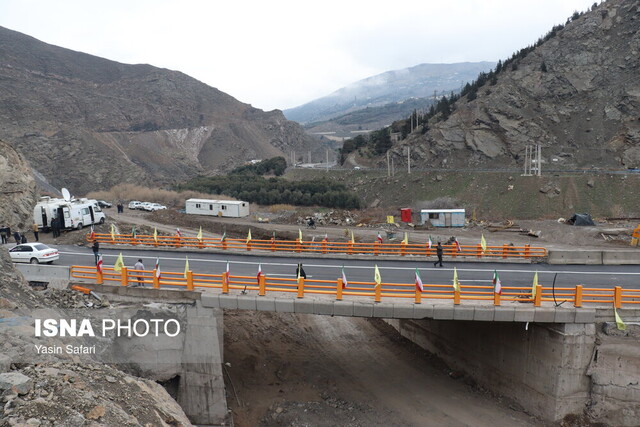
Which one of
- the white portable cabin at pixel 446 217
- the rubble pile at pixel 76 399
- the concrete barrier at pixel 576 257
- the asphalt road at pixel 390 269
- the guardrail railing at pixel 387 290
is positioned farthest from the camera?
the white portable cabin at pixel 446 217

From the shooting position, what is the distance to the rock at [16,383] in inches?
392

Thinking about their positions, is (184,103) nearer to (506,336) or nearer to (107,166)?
(107,166)

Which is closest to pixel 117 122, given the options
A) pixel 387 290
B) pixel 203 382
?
pixel 203 382

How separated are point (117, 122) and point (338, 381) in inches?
4463

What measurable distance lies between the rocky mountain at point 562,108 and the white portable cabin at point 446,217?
27.0 m

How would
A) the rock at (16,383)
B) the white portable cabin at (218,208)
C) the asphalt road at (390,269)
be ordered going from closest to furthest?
the rock at (16,383) < the asphalt road at (390,269) < the white portable cabin at (218,208)

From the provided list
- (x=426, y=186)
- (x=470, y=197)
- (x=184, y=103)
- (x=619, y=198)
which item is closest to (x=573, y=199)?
(x=619, y=198)

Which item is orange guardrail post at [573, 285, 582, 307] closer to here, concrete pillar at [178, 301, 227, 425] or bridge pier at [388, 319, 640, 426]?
bridge pier at [388, 319, 640, 426]

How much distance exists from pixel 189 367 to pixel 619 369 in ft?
52.6

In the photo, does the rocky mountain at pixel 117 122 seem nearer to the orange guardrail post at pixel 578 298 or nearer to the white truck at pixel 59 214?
the white truck at pixel 59 214

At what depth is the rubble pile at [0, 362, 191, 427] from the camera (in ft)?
31.7

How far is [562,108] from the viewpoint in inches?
2884

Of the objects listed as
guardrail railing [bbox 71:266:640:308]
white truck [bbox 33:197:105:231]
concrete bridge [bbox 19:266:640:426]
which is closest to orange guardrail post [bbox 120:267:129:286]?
guardrail railing [bbox 71:266:640:308]

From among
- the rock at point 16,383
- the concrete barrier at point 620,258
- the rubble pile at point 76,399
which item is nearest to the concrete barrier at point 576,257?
the concrete barrier at point 620,258
